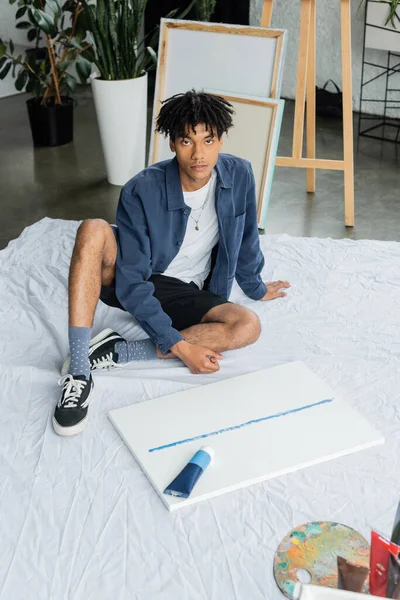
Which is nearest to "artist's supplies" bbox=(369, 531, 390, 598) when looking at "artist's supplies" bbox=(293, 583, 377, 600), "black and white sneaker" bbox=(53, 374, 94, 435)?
"artist's supplies" bbox=(293, 583, 377, 600)

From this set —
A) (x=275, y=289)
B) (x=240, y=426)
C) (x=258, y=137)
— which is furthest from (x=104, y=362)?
(x=258, y=137)

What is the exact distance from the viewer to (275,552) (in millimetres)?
1749

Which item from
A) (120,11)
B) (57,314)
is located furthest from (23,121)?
(57,314)

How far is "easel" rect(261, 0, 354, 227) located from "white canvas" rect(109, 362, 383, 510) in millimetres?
1560

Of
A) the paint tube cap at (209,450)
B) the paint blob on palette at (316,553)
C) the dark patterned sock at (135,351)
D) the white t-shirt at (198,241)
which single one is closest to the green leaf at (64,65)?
the white t-shirt at (198,241)

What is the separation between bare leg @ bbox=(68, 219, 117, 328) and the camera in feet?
7.32

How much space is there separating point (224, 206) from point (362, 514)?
104 centimetres

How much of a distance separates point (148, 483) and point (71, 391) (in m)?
0.38

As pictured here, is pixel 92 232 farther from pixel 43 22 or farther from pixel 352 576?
pixel 43 22

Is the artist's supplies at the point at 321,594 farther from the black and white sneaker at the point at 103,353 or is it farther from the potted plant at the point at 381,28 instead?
the potted plant at the point at 381,28

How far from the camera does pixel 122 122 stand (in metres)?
4.14

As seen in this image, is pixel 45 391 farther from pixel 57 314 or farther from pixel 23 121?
pixel 23 121

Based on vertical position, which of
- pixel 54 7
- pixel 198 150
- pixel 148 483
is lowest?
pixel 148 483

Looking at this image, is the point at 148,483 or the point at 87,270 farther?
the point at 87,270
